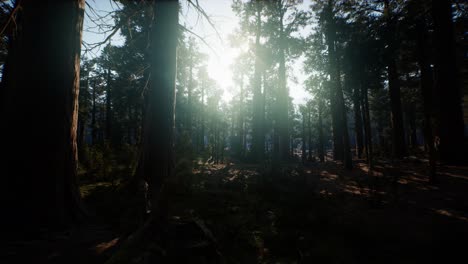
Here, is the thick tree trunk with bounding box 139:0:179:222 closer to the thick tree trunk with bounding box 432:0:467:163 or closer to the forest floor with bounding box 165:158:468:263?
the forest floor with bounding box 165:158:468:263

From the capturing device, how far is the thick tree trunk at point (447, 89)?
9203mm

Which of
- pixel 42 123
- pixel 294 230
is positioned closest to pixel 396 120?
pixel 294 230

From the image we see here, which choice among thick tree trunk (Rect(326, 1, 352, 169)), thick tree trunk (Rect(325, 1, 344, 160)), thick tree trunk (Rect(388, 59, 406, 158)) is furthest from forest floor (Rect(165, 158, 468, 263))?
thick tree trunk (Rect(325, 1, 344, 160))

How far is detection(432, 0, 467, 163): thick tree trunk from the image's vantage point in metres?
9.20

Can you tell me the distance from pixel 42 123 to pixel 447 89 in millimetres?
14019

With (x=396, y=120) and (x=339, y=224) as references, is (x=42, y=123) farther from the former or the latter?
(x=396, y=120)

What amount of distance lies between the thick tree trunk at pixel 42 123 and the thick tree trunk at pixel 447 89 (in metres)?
13.3

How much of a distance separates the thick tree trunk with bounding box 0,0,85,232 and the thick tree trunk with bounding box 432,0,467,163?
1335cm

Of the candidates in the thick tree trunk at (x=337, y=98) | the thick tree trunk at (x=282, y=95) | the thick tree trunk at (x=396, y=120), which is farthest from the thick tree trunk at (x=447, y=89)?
the thick tree trunk at (x=282, y=95)

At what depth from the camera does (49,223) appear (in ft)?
11.0

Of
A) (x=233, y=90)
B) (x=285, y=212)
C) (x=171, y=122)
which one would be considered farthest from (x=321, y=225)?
(x=233, y=90)

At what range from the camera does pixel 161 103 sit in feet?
19.0

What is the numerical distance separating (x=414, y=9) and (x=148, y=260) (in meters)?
16.0

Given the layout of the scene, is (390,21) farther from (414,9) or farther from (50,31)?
(50,31)
